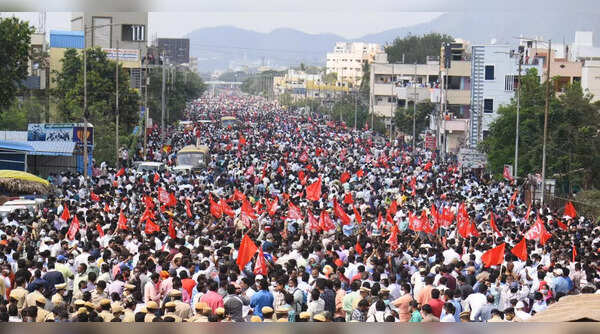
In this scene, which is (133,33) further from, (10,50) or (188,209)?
(188,209)

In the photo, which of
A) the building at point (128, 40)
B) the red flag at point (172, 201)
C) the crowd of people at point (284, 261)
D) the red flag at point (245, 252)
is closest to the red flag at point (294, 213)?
the crowd of people at point (284, 261)

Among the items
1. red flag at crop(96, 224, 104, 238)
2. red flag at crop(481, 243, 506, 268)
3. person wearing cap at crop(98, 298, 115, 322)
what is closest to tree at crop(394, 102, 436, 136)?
red flag at crop(96, 224, 104, 238)

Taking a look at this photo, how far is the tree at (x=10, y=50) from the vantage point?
38.6 metres

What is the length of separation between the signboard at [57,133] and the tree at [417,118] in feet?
130

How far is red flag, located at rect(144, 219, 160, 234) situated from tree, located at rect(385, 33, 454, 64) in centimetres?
9854

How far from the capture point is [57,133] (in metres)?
36.1

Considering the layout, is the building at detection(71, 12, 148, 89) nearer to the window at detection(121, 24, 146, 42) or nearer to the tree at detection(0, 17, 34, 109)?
the window at detection(121, 24, 146, 42)

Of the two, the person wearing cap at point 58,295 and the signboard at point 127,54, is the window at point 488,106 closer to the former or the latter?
the signboard at point 127,54

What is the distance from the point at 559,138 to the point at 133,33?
1803 inches

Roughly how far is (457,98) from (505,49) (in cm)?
1018

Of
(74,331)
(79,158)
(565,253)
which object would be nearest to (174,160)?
(79,158)

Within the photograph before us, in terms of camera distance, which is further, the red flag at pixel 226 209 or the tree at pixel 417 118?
the tree at pixel 417 118

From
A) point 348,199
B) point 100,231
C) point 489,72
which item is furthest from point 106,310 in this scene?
point 489,72

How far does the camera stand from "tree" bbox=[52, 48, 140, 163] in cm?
4232
